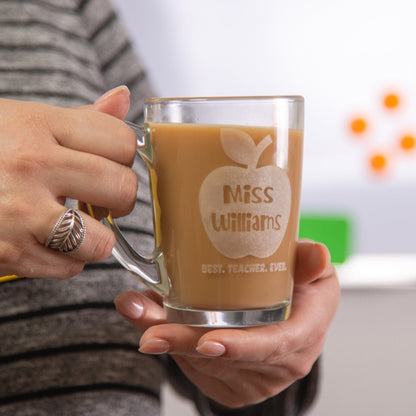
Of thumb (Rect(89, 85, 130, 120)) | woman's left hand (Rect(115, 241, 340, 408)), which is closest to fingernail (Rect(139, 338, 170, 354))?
woman's left hand (Rect(115, 241, 340, 408))

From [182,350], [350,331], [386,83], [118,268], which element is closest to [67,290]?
[118,268]

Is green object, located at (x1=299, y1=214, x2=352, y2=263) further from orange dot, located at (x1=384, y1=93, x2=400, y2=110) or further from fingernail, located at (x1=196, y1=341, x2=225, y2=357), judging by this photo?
fingernail, located at (x1=196, y1=341, x2=225, y2=357)

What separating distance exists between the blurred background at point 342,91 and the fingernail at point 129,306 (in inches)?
70.2

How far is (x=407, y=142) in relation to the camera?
2379mm

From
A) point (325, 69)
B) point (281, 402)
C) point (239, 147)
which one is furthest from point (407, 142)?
point (239, 147)

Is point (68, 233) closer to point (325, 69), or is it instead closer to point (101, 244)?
point (101, 244)

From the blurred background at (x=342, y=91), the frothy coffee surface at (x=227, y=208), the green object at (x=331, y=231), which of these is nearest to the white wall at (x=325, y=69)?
the blurred background at (x=342, y=91)

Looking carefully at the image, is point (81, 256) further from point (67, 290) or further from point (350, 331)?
point (350, 331)

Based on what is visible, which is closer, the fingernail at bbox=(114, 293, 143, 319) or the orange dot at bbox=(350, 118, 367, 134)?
the fingernail at bbox=(114, 293, 143, 319)

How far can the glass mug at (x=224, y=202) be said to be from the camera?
51 cm

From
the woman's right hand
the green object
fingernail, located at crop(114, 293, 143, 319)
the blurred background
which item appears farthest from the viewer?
the blurred background

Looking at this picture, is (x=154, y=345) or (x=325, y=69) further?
(x=325, y=69)

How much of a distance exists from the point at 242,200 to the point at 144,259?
0.14 m

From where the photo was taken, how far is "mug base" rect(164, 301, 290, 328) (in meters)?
0.54
